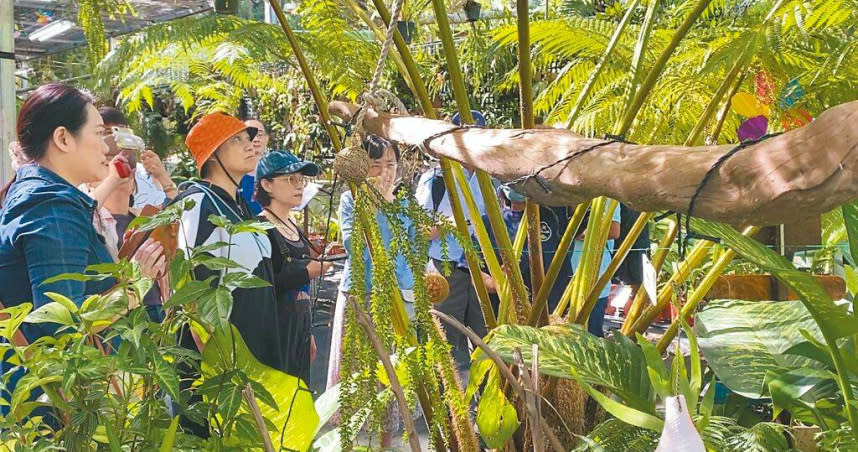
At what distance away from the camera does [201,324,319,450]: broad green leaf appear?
148cm

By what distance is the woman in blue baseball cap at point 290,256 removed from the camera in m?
2.96

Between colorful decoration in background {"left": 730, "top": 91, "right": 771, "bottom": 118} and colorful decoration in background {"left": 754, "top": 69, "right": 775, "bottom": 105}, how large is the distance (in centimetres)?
3

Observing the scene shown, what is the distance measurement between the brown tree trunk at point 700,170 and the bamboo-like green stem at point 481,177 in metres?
0.58

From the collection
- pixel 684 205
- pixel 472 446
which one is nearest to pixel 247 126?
pixel 472 446

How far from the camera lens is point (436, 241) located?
3.79m

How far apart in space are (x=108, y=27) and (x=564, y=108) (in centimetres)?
190

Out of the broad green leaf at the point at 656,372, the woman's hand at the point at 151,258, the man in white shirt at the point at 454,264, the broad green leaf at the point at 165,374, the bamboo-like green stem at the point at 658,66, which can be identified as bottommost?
the man in white shirt at the point at 454,264

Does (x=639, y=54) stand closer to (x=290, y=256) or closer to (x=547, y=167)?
(x=547, y=167)

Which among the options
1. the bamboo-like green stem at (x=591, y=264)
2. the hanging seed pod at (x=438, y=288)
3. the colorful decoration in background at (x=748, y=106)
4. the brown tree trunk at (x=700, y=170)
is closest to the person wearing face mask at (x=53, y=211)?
the hanging seed pod at (x=438, y=288)

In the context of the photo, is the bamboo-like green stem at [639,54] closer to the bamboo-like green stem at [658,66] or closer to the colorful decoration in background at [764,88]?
the bamboo-like green stem at [658,66]

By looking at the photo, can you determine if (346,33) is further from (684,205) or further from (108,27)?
(684,205)

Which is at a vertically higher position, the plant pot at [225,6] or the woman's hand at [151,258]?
the plant pot at [225,6]

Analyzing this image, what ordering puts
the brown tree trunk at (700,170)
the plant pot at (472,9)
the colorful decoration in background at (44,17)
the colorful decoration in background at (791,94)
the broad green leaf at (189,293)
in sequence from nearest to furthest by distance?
the brown tree trunk at (700,170) < the broad green leaf at (189,293) < the colorful decoration in background at (791,94) < the colorful decoration in background at (44,17) < the plant pot at (472,9)

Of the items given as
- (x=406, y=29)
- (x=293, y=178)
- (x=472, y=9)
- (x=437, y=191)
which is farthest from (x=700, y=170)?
(x=472, y=9)
